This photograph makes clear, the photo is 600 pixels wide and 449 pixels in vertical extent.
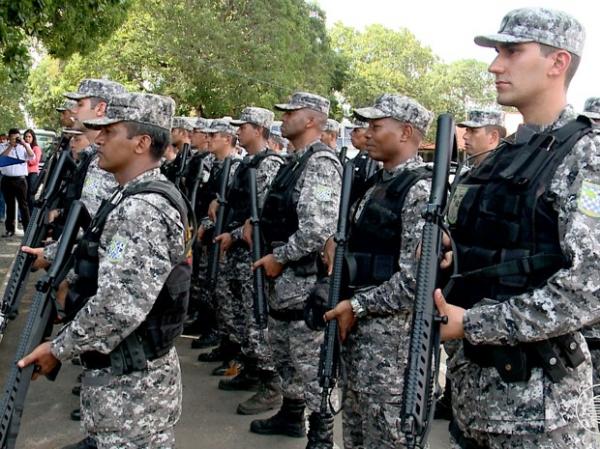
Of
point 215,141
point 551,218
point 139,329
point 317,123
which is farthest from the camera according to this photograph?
point 215,141

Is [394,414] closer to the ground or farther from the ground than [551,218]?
closer to the ground

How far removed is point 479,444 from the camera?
2.12m

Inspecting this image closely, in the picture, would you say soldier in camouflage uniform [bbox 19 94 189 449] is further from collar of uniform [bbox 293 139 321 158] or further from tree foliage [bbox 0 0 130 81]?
tree foliage [bbox 0 0 130 81]

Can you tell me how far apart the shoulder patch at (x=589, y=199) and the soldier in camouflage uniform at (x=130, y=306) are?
1.44 meters

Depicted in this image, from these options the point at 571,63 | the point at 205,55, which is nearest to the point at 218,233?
the point at 571,63

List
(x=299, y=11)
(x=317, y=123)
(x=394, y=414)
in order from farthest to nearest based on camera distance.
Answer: (x=299, y=11) → (x=317, y=123) → (x=394, y=414)

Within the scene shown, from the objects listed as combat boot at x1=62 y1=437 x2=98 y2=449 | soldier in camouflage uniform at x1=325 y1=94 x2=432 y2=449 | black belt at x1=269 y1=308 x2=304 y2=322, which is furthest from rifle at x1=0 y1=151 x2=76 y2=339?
soldier in camouflage uniform at x1=325 y1=94 x2=432 y2=449

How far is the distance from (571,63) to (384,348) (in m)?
1.51

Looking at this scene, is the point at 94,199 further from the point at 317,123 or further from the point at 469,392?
the point at 469,392

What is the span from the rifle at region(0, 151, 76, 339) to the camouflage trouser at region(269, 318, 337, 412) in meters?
1.57

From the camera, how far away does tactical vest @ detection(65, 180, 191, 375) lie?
2525 mm

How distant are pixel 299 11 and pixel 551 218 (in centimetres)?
2766

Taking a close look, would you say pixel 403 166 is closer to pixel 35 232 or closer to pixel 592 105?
pixel 35 232

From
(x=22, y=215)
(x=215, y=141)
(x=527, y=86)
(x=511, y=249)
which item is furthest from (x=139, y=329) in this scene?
(x=22, y=215)
